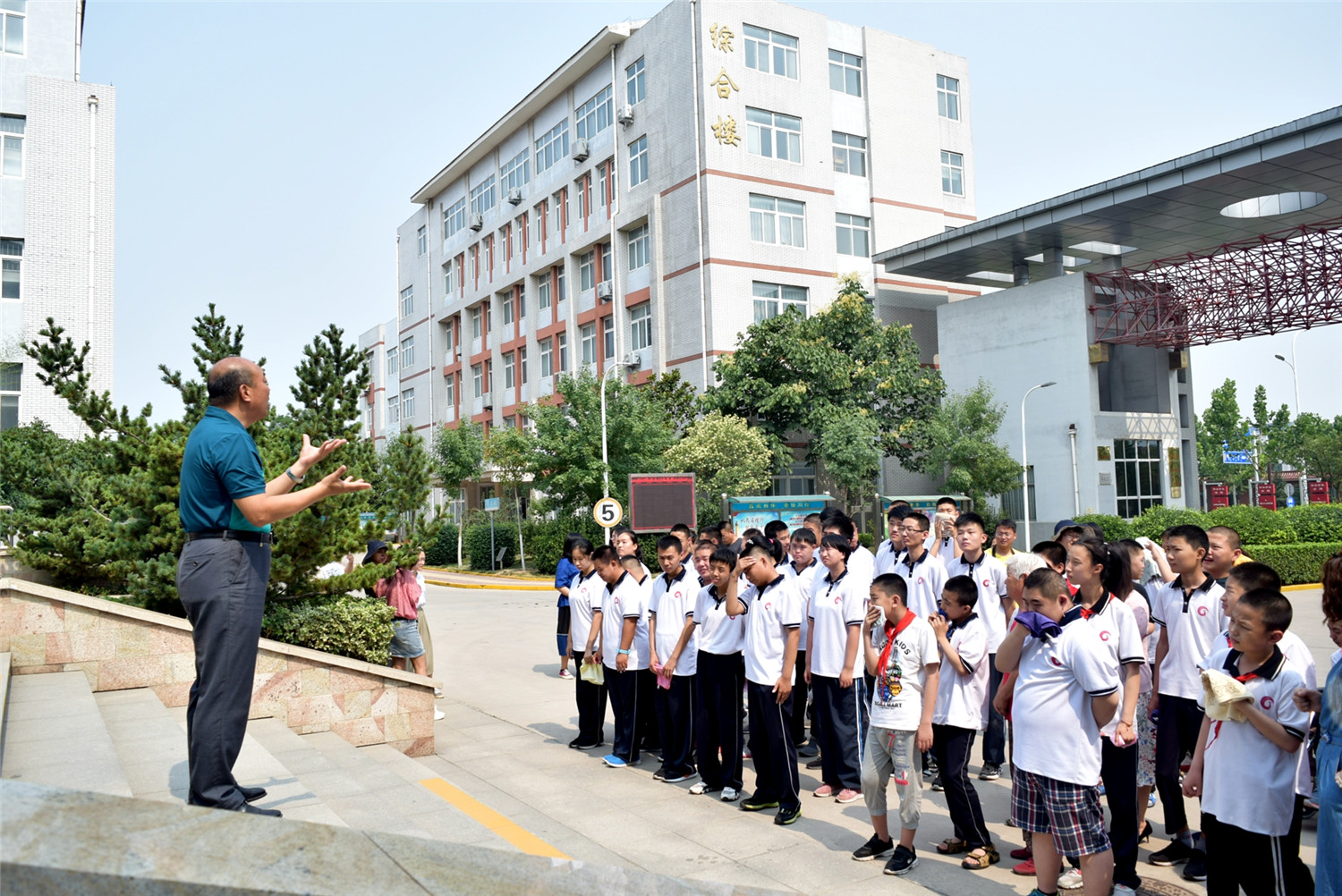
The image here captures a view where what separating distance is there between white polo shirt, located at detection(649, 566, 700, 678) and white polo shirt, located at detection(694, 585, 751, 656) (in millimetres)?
281

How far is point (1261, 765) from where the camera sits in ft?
12.2

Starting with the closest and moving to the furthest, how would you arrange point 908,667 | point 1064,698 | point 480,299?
point 1064,698
point 908,667
point 480,299

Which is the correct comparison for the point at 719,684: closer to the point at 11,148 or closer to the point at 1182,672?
the point at 1182,672

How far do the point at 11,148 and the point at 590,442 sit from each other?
17837mm

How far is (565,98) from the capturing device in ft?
135

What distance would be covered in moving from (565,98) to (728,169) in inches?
455

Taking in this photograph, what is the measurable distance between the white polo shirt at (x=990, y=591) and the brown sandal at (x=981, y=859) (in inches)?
78.8

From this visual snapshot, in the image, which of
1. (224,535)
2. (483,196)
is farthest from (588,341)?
(224,535)

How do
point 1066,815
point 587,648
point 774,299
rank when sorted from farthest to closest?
point 774,299, point 587,648, point 1066,815

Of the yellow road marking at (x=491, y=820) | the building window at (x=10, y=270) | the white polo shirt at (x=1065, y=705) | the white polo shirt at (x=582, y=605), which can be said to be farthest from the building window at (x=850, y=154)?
the white polo shirt at (x=1065, y=705)

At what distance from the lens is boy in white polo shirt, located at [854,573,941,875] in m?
5.14

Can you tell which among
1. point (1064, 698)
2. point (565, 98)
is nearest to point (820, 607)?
point (1064, 698)

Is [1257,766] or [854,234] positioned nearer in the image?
[1257,766]

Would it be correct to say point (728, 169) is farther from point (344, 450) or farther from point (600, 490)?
point (344, 450)
